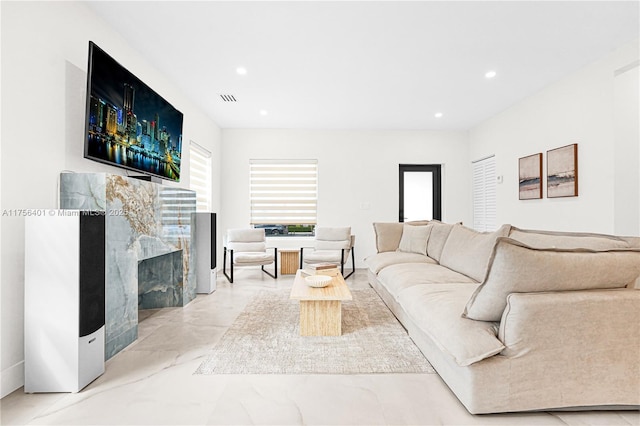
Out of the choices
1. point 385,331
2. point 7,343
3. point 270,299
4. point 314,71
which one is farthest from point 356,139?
point 7,343

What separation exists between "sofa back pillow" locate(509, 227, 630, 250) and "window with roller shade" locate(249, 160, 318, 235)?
3842 mm

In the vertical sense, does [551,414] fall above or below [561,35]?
below

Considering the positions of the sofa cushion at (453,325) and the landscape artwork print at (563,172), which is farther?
the landscape artwork print at (563,172)

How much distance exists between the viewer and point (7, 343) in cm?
186

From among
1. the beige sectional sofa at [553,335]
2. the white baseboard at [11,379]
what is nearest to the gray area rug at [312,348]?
the beige sectional sofa at [553,335]

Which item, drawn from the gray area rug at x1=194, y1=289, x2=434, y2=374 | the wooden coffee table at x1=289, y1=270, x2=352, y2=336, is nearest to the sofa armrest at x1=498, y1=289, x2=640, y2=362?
the gray area rug at x1=194, y1=289, x2=434, y2=374

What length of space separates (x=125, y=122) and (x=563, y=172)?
181 inches

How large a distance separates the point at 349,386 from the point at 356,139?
4881 millimetres

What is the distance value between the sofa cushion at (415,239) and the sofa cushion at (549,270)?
2.52 metres

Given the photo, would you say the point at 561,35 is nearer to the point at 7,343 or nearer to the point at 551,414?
the point at 551,414

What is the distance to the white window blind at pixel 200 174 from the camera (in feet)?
15.9

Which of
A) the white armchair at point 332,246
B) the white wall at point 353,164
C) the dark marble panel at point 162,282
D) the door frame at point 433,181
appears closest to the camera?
the dark marble panel at point 162,282

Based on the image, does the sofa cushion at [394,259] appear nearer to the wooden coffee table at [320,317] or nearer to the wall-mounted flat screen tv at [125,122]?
the wooden coffee table at [320,317]

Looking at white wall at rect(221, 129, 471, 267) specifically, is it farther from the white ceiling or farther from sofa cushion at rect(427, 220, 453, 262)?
sofa cushion at rect(427, 220, 453, 262)
